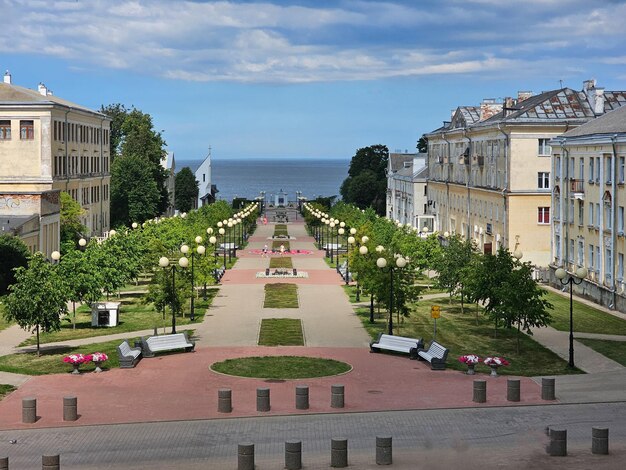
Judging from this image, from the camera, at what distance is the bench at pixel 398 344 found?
38.0m

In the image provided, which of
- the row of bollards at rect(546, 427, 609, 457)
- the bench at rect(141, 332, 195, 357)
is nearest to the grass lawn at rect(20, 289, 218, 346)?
the bench at rect(141, 332, 195, 357)

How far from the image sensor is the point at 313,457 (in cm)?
2436

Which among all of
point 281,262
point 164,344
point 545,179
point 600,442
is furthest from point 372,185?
point 600,442

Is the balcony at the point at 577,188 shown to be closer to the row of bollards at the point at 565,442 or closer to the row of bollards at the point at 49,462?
the row of bollards at the point at 565,442

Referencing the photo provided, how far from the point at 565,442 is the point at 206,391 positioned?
11.2 meters

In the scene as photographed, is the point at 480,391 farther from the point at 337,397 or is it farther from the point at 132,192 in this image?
the point at 132,192

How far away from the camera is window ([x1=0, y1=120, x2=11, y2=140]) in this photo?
3135 inches

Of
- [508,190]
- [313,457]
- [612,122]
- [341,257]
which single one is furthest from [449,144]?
[313,457]

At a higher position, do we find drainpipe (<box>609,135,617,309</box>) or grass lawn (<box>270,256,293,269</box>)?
drainpipe (<box>609,135,617,309</box>)

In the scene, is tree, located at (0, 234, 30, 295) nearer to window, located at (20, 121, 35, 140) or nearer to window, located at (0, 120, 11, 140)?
window, located at (0, 120, 11, 140)

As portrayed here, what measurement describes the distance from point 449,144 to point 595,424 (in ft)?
Answer: 240

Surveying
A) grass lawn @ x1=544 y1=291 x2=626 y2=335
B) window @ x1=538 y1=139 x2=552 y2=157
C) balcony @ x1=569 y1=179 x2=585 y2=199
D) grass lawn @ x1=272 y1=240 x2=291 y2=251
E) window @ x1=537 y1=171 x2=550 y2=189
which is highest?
window @ x1=538 y1=139 x2=552 y2=157

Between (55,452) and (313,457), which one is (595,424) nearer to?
(313,457)

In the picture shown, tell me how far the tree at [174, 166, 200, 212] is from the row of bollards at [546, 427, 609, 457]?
134 meters
